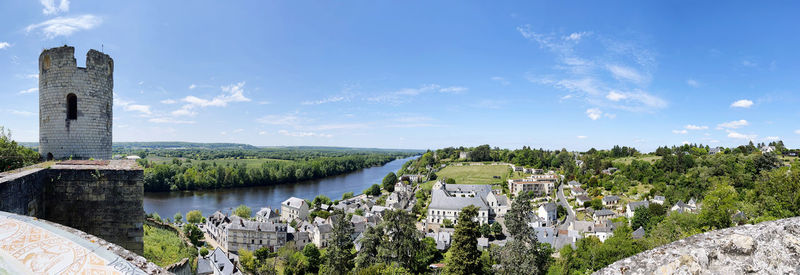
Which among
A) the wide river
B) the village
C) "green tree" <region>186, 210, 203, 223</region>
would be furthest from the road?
"green tree" <region>186, 210, 203, 223</region>

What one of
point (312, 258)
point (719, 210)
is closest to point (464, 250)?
point (312, 258)

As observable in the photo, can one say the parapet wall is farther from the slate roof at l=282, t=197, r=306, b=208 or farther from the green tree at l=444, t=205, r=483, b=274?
the slate roof at l=282, t=197, r=306, b=208

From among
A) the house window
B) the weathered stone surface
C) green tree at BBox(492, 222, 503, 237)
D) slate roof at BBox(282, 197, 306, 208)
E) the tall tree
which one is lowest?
green tree at BBox(492, 222, 503, 237)

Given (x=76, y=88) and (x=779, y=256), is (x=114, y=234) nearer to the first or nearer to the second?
(x=76, y=88)

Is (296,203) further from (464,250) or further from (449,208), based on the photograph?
(464,250)

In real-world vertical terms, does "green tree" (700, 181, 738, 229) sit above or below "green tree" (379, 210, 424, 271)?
above

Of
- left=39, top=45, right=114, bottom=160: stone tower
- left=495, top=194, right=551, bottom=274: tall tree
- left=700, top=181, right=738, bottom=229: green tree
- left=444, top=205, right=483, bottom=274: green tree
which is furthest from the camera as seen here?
left=700, top=181, right=738, bottom=229: green tree
